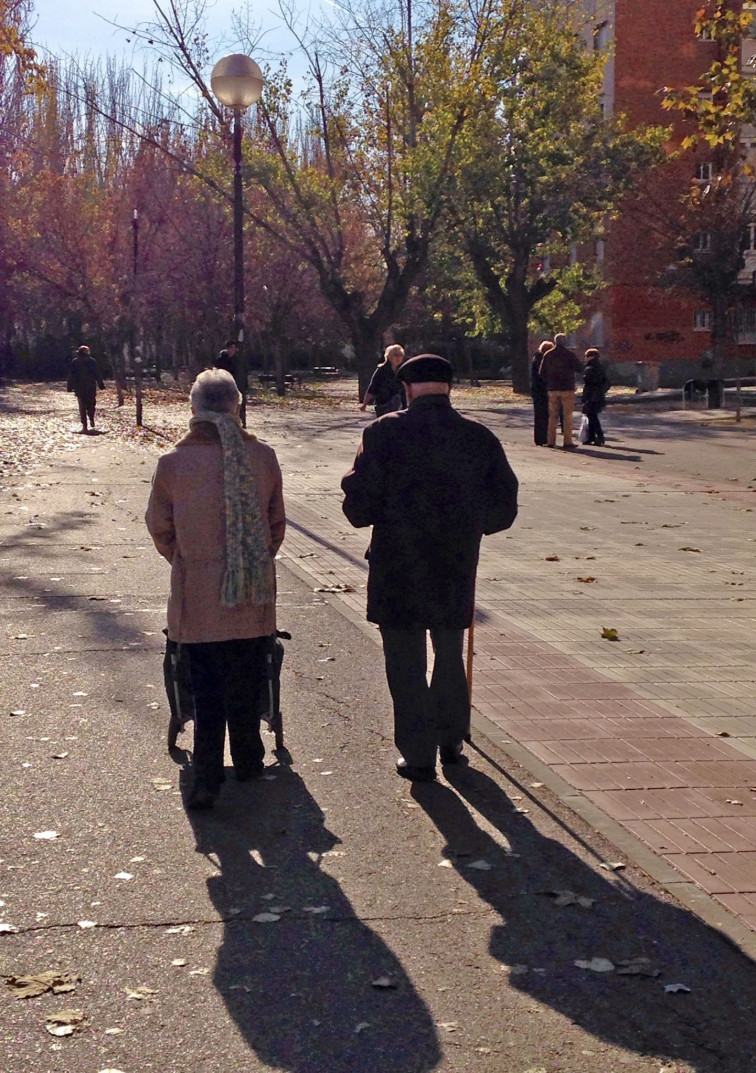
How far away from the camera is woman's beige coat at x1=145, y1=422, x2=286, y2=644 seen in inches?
222

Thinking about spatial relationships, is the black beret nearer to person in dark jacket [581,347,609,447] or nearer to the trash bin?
person in dark jacket [581,347,609,447]

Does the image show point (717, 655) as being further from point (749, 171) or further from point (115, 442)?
point (115, 442)

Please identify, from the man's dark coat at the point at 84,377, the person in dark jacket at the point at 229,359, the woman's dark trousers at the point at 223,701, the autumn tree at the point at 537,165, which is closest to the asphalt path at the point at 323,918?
the woman's dark trousers at the point at 223,701

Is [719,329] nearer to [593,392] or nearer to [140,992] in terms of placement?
[593,392]

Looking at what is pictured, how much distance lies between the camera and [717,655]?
8.49 metres

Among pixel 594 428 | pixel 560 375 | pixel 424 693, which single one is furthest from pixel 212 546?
pixel 594 428

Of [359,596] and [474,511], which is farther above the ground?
[474,511]

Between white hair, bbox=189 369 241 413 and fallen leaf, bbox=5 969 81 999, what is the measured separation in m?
2.36

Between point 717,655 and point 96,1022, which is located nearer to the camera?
point 96,1022

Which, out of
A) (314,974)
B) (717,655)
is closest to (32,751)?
(314,974)

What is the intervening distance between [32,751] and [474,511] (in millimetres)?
2145

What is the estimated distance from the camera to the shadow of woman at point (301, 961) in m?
3.61

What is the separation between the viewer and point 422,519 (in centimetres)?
598

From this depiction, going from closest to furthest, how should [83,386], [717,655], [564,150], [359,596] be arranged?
[717,655], [359,596], [83,386], [564,150]
